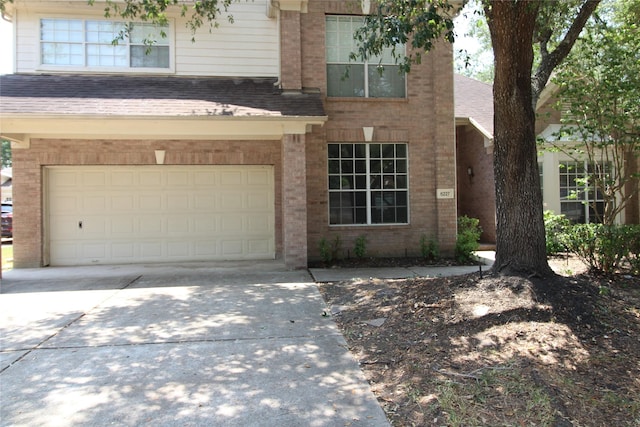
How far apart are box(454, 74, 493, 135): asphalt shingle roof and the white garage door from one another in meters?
6.37

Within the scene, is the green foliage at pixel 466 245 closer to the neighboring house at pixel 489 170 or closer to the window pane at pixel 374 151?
the neighboring house at pixel 489 170

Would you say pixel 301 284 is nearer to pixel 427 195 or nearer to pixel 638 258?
pixel 427 195

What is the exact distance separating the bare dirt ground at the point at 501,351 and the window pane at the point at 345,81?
5.93 metres

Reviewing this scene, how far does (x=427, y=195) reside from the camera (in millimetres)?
11078

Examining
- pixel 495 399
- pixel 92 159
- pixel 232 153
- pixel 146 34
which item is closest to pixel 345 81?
pixel 232 153

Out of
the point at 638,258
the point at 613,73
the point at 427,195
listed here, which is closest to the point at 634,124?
the point at 613,73

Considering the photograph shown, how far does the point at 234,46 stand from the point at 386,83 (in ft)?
12.6

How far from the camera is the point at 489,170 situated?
13.1 m

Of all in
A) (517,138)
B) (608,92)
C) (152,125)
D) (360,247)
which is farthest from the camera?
(360,247)

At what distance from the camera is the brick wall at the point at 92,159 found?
1058 cm

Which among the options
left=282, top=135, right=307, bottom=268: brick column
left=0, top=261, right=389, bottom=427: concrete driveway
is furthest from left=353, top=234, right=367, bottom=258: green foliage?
left=0, top=261, right=389, bottom=427: concrete driveway

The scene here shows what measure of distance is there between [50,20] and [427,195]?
998 cm

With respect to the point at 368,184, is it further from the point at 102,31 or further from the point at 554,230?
the point at 102,31

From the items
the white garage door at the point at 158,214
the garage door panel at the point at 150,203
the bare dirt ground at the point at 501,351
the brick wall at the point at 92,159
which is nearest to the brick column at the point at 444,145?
the brick wall at the point at 92,159
